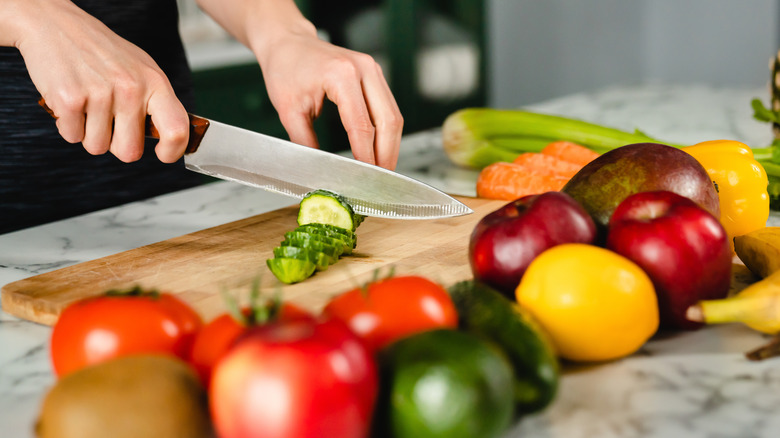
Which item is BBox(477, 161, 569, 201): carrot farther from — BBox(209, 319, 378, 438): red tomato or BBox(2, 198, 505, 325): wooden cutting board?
BBox(209, 319, 378, 438): red tomato

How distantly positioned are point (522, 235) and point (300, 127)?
927 mm

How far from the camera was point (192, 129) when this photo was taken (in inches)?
63.4

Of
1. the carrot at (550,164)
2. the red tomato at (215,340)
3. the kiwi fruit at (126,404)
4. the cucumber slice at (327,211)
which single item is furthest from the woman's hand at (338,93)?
the kiwi fruit at (126,404)

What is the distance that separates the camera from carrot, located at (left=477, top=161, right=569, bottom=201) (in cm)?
187

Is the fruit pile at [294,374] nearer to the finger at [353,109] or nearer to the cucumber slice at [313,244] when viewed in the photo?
the cucumber slice at [313,244]

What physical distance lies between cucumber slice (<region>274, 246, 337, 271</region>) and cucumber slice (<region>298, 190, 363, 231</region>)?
0.16m

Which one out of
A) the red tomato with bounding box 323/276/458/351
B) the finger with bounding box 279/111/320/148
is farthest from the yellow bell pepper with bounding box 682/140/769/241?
the finger with bounding box 279/111/320/148

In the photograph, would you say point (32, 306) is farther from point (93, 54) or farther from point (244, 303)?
point (93, 54)

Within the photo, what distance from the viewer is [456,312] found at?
3.20ft

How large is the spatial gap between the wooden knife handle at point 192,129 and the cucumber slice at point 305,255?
0.37m

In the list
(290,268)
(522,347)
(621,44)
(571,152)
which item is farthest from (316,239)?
(621,44)

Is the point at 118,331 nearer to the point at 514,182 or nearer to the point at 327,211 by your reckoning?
the point at 327,211

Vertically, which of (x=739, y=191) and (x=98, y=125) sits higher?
(x=98, y=125)

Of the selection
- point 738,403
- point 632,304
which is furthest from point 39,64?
point 738,403
